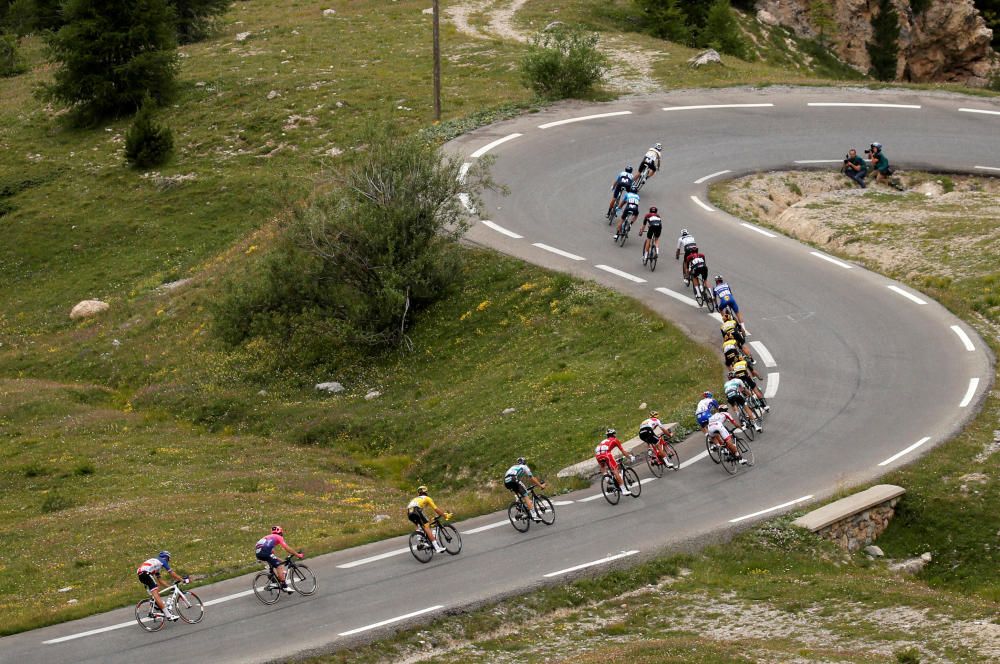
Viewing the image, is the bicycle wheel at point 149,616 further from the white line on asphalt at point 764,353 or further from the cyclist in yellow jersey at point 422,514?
the white line on asphalt at point 764,353

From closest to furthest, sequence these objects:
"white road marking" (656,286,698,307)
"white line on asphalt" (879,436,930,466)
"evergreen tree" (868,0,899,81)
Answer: "white line on asphalt" (879,436,930,466) < "white road marking" (656,286,698,307) < "evergreen tree" (868,0,899,81)

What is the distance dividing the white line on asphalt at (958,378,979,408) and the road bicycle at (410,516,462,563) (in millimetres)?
14570

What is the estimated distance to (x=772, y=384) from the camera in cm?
3200

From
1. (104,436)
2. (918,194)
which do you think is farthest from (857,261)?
(104,436)

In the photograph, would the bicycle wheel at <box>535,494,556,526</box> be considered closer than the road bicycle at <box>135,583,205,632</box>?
No

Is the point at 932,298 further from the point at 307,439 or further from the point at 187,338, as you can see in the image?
the point at 187,338

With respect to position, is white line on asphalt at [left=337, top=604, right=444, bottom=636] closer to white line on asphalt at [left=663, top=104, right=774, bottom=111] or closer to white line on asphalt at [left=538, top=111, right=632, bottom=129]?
white line on asphalt at [left=538, top=111, right=632, bottom=129]

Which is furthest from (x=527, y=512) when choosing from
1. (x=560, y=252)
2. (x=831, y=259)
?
(x=831, y=259)

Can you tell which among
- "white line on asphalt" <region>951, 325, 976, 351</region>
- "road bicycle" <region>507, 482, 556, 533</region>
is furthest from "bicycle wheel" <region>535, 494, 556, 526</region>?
"white line on asphalt" <region>951, 325, 976, 351</region>

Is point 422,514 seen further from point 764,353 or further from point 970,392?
point 970,392

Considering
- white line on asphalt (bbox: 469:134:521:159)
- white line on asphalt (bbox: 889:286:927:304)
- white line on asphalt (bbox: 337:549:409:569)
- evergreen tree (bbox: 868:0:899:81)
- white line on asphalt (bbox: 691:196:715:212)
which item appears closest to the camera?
white line on asphalt (bbox: 337:549:409:569)

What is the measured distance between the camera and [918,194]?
153 ft

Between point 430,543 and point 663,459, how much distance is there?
667 cm

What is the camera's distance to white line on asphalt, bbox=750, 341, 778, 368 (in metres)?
33.2
